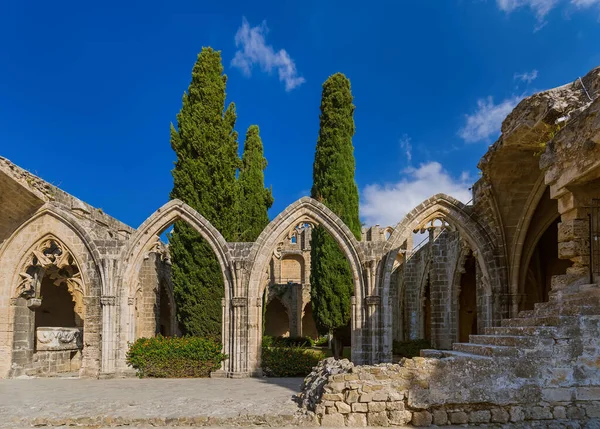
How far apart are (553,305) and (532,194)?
169 inches

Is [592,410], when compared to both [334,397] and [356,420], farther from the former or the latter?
[334,397]

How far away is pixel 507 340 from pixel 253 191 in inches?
→ 554

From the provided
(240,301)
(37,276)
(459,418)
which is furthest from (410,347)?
(37,276)

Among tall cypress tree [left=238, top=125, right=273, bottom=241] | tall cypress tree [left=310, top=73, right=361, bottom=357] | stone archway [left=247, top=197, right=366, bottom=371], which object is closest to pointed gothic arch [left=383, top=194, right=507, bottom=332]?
stone archway [left=247, top=197, right=366, bottom=371]

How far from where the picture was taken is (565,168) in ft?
22.0

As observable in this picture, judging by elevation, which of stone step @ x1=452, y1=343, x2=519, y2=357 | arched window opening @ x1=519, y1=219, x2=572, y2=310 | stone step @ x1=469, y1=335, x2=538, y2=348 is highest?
arched window opening @ x1=519, y1=219, x2=572, y2=310

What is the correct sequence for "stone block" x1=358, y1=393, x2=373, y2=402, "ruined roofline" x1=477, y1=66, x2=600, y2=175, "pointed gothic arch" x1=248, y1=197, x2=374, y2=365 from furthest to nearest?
"pointed gothic arch" x1=248, y1=197, x2=374, y2=365 < "ruined roofline" x1=477, y1=66, x2=600, y2=175 < "stone block" x1=358, y1=393, x2=373, y2=402

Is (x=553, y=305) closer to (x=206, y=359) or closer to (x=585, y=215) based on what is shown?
(x=585, y=215)

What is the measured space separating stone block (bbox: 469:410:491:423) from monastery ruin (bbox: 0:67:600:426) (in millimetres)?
11

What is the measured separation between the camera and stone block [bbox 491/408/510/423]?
5480mm

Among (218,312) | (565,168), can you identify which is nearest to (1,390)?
(218,312)

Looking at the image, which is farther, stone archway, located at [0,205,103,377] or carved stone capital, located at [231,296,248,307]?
stone archway, located at [0,205,103,377]

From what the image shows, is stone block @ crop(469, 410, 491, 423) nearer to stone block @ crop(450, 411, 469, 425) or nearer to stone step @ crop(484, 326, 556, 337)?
stone block @ crop(450, 411, 469, 425)

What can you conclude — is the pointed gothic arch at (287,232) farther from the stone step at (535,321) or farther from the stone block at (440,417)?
the stone block at (440,417)
